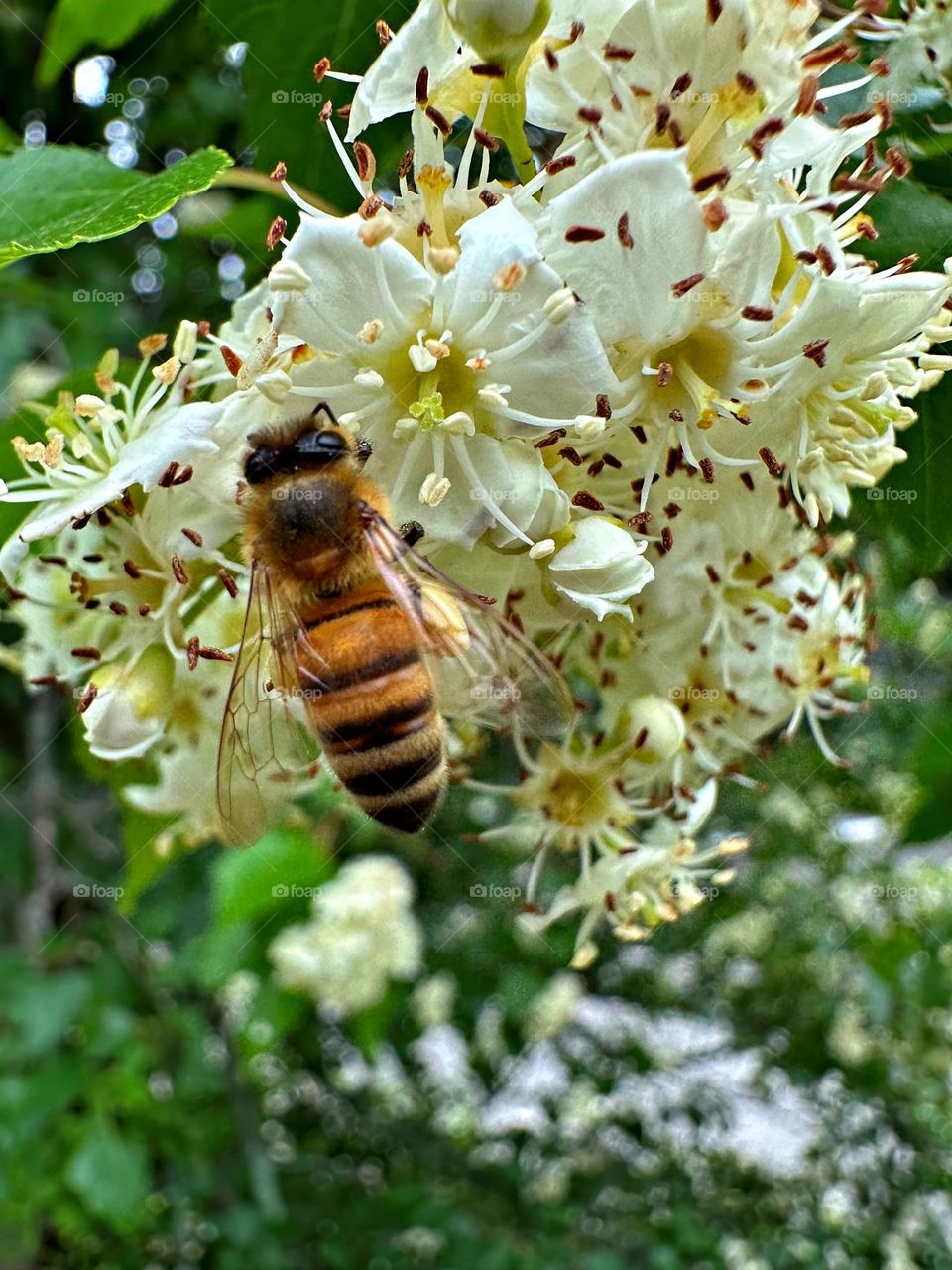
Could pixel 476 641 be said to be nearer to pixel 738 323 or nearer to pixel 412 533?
pixel 412 533

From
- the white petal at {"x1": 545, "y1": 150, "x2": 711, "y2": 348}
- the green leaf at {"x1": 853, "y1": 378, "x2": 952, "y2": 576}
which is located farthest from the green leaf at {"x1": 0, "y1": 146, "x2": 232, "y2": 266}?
the green leaf at {"x1": 853, "y1": 378, "x2": 952, "y2": 576}

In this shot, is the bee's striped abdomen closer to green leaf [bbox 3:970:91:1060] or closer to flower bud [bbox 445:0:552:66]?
flower bud [bbox 445:0:552:66]

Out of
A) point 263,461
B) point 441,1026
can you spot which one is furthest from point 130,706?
point 441,1026

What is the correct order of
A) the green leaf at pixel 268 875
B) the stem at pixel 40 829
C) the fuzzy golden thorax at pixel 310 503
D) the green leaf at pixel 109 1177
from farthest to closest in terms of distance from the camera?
1. the stem at pixel 40 829
2. the green leaf at pixel 109 1177
3. the green leaf at pixel 268 875
4. the fuzzy golden thorax at pixel 310 503

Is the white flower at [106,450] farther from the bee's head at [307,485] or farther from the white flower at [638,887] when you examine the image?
the white flower at [638,887]

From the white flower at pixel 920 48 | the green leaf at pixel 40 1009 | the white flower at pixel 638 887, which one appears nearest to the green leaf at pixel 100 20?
the white flower at pixel 920 48

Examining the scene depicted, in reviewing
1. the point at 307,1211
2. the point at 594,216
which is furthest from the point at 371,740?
the point at 307,1211
